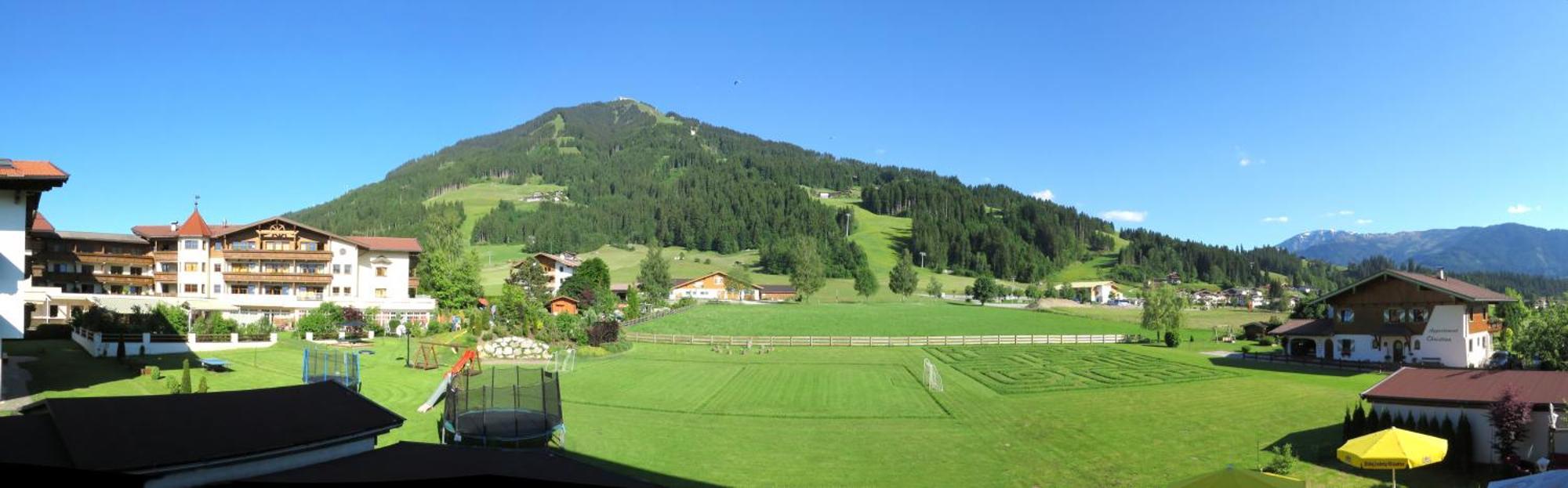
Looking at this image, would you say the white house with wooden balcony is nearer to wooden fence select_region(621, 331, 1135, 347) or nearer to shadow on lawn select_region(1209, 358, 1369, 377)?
wooden fence select_region(621, 331, 1135, 347)

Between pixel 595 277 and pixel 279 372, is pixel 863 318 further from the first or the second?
pixel 279 372

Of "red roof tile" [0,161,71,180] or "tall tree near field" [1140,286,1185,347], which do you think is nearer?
"red roof tile" [0,161,71,180]

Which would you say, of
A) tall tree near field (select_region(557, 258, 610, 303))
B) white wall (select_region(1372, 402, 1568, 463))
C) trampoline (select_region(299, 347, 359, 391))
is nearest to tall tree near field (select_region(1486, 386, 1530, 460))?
white wall (select_region(1372, 402, 1568, 463))

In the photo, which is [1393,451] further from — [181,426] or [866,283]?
[866,283]

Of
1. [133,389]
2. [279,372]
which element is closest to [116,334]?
[279,372]

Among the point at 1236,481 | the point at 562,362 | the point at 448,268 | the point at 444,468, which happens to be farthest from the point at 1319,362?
the point at 448,268

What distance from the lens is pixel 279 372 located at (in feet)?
107

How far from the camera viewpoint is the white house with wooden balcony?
6406 cm

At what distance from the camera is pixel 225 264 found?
214ft

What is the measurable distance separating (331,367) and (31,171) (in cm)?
1101

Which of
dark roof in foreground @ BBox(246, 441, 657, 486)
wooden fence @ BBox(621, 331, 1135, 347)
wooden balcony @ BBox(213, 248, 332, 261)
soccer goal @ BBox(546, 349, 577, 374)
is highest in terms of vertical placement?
wooden balcony @ BBox(213, 248, 332, 261)

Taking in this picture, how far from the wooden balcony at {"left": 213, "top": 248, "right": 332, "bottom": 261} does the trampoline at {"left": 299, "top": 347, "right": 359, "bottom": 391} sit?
40083mm

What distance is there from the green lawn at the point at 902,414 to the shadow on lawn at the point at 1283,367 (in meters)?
0.45

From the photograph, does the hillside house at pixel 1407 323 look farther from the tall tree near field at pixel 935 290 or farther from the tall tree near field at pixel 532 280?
the tall tree near field at pixel 935 290
